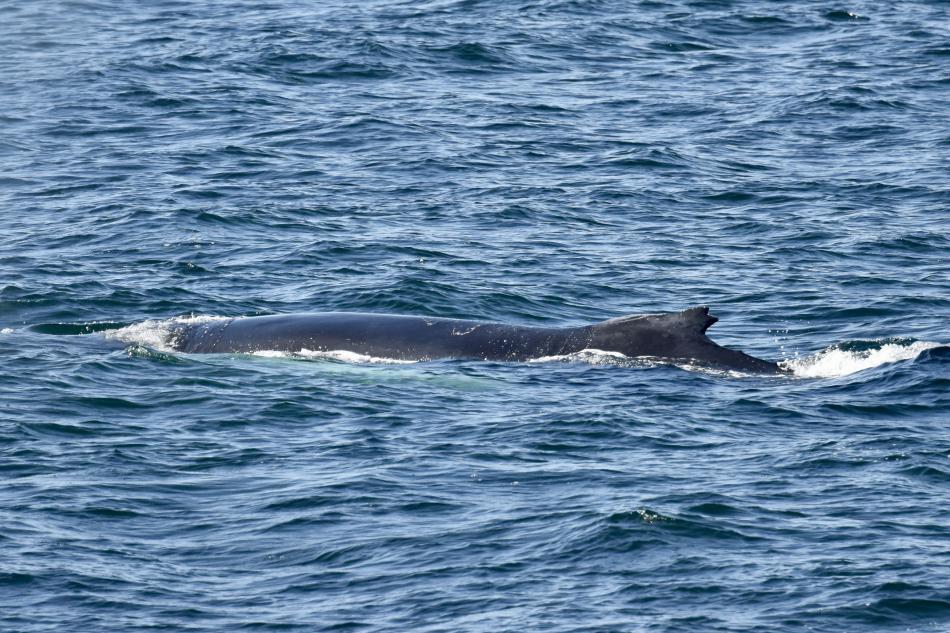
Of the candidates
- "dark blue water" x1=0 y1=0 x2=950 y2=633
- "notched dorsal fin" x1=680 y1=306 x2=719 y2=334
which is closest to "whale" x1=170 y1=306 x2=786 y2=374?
"notched dorsal fin" x1=680 y1=306 x2=719 y2=334

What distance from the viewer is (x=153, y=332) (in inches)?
923

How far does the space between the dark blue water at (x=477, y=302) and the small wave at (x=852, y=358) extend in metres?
0.10

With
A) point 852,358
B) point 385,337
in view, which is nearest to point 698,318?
point 852,358

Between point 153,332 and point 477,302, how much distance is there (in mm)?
5030

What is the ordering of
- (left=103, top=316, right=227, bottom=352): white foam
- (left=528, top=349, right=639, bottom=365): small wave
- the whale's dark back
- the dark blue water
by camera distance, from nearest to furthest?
the dark blue water < (left=528, top=349, right=639, bottom=365): small wave < the whale's dark back < (left=103, top=316, right=227, bottom=352): white foam

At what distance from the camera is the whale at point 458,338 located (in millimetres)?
20828

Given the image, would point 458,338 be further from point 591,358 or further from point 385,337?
point 591,358

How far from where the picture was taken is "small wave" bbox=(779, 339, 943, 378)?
68.5ft

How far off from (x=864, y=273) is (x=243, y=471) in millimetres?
12766

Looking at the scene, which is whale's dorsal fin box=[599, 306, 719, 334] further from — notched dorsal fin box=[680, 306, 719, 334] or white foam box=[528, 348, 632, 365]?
white foam box=[528, 348, 632, 365]

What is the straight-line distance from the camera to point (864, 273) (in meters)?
26.6

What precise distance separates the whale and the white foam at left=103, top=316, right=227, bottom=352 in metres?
0.11

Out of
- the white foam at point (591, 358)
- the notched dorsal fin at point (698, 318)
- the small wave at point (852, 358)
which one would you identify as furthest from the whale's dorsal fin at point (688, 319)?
the small wave at point (852, 358)

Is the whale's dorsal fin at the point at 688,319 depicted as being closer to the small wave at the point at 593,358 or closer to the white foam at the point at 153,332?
the small wave at the point at 593,358
